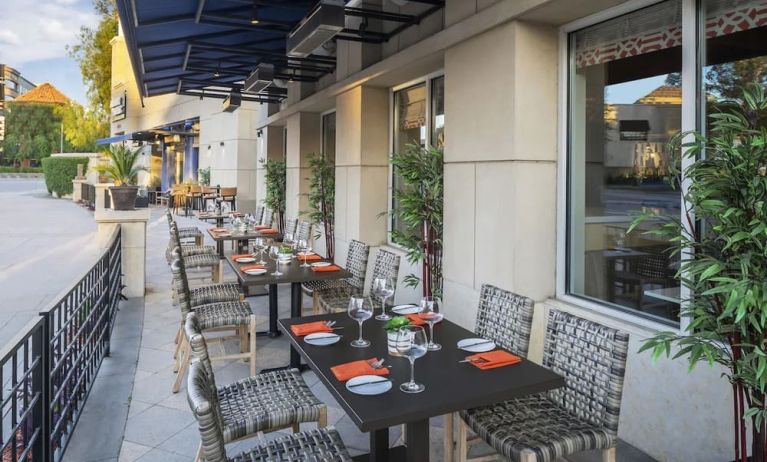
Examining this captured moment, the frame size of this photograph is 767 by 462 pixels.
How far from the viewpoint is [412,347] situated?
7.09ft

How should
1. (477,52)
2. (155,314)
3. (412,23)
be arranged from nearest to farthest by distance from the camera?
(477,52), (412,23), (155,314)

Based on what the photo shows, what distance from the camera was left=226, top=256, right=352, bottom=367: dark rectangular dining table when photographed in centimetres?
429

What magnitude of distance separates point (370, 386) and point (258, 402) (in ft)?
2.38

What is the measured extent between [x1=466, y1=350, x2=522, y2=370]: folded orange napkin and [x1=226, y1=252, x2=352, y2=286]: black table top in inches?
86.9

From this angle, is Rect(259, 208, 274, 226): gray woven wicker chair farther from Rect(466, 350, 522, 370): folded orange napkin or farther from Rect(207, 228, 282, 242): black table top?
Rect(466, 350, 522, 370): folded orange napkin

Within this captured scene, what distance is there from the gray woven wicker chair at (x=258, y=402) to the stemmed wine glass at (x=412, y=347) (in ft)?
1.71

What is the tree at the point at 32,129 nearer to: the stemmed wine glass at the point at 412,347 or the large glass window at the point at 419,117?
the large glass window at the point at 419,117

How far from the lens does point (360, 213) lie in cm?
645

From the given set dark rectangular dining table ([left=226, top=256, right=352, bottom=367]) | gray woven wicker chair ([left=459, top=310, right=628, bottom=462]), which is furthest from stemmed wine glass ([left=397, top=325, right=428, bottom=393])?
dark rectangular dining table ([left=226, top=256, right=352, bottom=367])

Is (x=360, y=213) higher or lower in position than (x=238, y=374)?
higher

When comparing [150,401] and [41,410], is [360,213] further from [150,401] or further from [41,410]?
[41,410]

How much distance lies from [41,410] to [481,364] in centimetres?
202

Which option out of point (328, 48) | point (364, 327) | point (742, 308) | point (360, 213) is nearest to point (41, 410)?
point (364, 327)

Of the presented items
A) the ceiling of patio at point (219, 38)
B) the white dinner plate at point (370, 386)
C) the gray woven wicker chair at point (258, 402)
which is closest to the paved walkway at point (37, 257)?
the gray woven wicker chair at point (258, 402)
